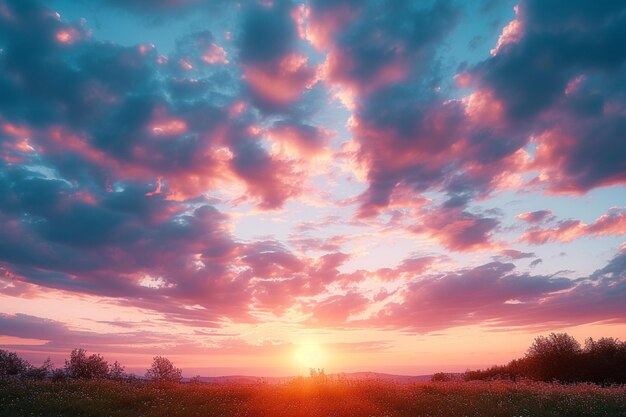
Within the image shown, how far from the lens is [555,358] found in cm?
4706

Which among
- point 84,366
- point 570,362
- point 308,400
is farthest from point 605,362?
point 84,366

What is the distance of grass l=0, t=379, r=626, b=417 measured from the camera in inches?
765

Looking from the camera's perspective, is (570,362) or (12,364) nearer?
(12,364)

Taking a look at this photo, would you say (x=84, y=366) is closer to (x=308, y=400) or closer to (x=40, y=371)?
(x=40, y=371)

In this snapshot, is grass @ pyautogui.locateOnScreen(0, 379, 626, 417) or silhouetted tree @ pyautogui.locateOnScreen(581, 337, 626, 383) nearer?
grass @ pyautogui.locateOnScreen(0, 379, 626, 417)

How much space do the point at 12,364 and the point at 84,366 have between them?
604cm

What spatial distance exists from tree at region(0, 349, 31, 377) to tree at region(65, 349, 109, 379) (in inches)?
135

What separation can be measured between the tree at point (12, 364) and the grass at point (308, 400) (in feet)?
40.6

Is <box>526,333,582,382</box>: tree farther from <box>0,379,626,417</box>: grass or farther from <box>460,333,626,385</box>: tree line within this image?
<box>0,379,626,417</box>: grass

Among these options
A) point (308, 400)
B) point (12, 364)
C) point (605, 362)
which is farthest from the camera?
point (605, 362)

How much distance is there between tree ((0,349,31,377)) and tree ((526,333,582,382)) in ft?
167

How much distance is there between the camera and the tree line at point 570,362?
146 ft

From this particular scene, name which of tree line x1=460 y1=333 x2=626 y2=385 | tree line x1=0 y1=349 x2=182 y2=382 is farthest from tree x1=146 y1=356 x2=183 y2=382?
→ tree line x1=460 y1=333 x2=626 y2=385

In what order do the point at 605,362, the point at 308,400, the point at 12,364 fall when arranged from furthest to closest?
1. the point at 605,362
2. the point at 12,364
3. the point at 308,400
